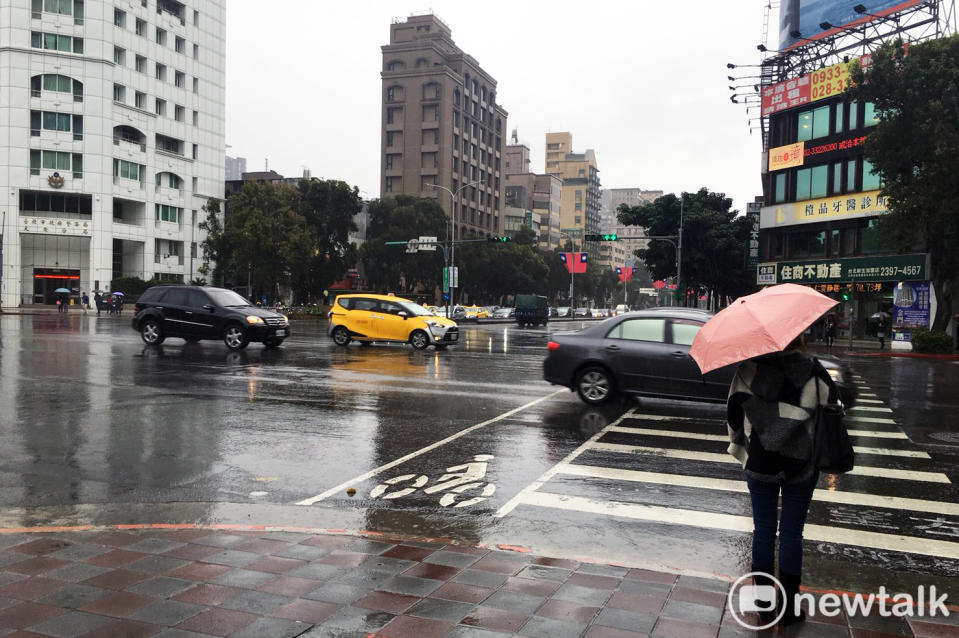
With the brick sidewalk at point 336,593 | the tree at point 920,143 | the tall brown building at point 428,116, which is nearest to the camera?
the brick sidewalk at point 336,593

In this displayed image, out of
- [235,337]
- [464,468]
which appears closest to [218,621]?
[464,468]

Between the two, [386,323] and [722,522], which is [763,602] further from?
[386,323]

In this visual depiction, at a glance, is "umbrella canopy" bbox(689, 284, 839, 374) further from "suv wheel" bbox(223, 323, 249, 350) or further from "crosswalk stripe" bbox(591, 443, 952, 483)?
"suv wheel" bbox(223, 323, 249, 350)

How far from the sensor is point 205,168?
73562 mm

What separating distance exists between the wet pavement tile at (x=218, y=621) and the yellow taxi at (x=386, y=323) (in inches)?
771

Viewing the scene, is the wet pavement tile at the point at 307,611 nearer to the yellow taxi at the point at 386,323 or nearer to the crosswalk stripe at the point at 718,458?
the crosswalk stripe at the point at 718,458

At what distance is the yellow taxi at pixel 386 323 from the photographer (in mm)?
23562

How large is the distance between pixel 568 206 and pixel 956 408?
556 feet

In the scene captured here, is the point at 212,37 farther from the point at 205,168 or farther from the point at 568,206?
the point at 568,206

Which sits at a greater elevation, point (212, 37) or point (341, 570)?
point (212, 37)

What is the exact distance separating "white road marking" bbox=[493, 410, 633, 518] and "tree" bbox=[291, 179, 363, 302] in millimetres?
52132

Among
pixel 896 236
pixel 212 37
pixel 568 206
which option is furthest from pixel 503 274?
pixel 568 206

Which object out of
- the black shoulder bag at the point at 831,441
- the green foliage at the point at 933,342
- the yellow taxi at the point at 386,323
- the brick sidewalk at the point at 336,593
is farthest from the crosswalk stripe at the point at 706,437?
the green foliage at the point at 933,342

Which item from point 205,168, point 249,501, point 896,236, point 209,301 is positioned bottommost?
point 249,501
